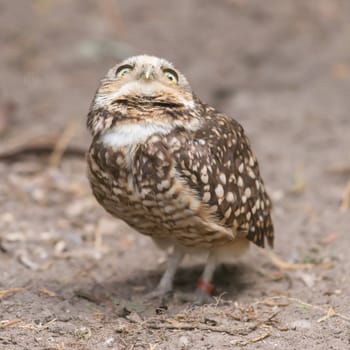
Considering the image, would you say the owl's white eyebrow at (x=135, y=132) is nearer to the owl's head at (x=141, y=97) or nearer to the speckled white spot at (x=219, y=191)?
the owl's head at (x=141, y=97)

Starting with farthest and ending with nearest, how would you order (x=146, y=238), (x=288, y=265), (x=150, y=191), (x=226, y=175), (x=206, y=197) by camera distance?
(x=146, y=238)
(x=288, y=265)
(x=226, y=175)
(x=206, y=197)
(x=150, y=191)

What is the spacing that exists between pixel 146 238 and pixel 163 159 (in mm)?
1666

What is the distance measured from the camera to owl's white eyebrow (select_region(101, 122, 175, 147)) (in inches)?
147

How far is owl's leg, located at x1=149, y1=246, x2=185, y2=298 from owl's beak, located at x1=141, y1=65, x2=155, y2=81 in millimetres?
1140

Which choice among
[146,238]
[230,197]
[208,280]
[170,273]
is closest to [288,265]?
[208,280]

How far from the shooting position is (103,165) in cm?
383

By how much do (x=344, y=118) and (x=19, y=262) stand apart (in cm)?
347

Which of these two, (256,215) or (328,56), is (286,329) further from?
(328,56)

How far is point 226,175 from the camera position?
397 centimetres

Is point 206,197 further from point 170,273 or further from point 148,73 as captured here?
point 170,273

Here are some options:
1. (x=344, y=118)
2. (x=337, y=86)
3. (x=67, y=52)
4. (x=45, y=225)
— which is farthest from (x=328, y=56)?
(x=45, y=225)

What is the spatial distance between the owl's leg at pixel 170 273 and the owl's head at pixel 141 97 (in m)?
0.96

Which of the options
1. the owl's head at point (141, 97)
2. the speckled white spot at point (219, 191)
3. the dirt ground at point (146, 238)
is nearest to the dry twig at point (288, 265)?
the dirt ground at point (146, 238)

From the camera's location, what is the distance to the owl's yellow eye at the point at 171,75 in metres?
3.88
